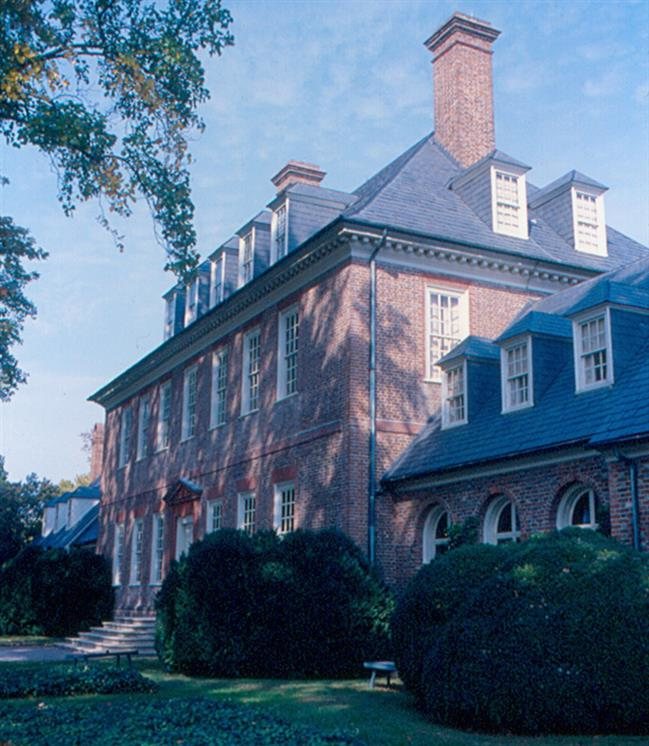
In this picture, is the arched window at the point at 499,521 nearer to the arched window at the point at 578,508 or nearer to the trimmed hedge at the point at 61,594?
the arched window at the point at 578,508

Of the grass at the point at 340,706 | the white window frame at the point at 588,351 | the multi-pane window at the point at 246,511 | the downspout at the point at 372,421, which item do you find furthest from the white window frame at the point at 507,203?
the grass at the point at 340,706

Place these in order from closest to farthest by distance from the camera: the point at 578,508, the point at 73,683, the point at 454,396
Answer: the point at 73,683 → the point at 578,508 → the point at 454,396

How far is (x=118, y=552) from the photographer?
3198 cm

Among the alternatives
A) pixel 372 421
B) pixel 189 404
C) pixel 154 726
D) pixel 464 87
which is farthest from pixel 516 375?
pixel 189 404

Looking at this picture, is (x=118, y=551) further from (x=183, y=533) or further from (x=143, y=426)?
(x=183, y=533)

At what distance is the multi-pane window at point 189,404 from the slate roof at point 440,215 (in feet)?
24.9

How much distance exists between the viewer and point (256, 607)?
1602 cm

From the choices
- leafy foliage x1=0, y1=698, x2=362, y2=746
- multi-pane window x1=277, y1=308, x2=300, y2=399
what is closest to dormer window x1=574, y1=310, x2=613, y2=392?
multi-pane window x1=277, y1=308, x2=300, y2=399

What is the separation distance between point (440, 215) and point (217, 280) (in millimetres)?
8557

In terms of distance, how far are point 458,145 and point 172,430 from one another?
39.5 ft

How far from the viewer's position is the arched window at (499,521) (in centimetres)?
1633

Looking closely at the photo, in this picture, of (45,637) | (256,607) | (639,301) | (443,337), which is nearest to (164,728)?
(256,607)

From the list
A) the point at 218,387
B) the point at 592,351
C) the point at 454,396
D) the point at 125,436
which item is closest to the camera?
the point at 592,351

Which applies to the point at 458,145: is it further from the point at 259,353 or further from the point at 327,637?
the point at 327,637
